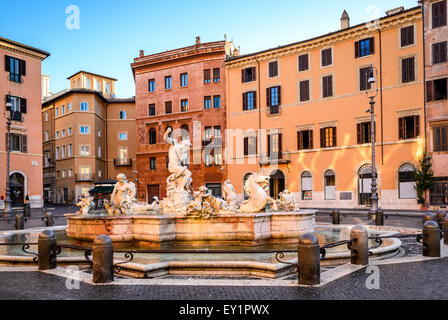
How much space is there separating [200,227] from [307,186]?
81.6ft

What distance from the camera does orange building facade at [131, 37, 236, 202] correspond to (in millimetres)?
39625

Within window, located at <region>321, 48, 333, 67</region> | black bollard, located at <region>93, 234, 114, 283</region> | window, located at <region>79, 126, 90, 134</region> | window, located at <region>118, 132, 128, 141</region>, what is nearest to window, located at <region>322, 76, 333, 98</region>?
window, located at <region>321, 48, 333, 67</region>

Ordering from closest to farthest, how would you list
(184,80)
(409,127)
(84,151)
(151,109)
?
(409,127) < (184,80) < (151,109) < (84,151)

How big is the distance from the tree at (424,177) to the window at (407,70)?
19.0ft

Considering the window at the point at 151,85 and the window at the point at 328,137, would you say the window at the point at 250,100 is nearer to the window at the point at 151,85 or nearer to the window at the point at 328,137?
the window at the point at 328,137

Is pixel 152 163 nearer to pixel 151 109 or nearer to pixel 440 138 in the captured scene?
pixel 151 109

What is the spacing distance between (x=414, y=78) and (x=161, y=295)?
2851 cm

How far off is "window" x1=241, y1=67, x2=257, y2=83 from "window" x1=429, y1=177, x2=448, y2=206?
18.2 metres

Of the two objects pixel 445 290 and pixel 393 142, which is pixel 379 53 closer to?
pixel 393 142

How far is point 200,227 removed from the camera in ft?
34.4

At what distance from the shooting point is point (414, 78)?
94.4 ft

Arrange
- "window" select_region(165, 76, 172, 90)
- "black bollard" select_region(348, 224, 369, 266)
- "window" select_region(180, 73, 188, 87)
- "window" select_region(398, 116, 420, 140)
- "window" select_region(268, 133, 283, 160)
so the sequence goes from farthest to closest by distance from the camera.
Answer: "window" select_region(165, 76, 172, 90)
"window" select_region(180, 73, 188, 87)
"window" select_region(268, 133, 283, 160)
"window" select_region(398, 116, 420, 140)
"black bollard" select_region(348, 224, 369, 266)

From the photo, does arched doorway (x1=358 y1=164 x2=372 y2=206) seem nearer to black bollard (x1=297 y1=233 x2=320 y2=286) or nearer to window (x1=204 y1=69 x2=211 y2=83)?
window (x1=204 y1=69 x2=211 y2=83)

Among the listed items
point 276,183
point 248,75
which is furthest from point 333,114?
point 248,75
